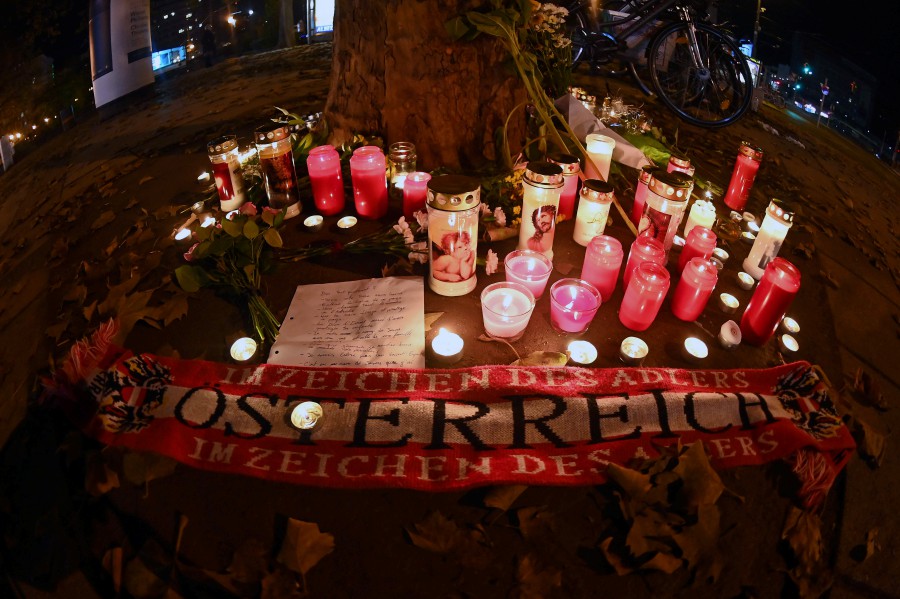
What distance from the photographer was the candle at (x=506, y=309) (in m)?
1.69

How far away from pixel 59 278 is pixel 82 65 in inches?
322

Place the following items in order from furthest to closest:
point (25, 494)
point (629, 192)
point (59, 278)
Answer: point (629, 192), point (59, 278), point (25, 494)

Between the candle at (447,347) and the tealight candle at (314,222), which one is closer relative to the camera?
the candle at (447,347)

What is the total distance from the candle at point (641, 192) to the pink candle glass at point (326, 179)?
1.66m

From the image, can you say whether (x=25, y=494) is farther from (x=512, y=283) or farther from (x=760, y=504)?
(x=760, y=504)

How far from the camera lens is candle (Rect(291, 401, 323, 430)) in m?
1.44

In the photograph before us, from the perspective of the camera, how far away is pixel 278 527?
1259 millimetres

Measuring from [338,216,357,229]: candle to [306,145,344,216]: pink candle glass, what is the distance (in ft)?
0.54

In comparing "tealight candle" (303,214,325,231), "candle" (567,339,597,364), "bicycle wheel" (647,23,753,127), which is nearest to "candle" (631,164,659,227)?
"candle" (567,339,597,364)

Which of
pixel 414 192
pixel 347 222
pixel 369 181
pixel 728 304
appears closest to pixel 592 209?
pixel 728 304

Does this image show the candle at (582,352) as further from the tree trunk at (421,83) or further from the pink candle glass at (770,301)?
the tree trunk at (421,83)

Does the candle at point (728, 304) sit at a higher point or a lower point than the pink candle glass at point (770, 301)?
lower

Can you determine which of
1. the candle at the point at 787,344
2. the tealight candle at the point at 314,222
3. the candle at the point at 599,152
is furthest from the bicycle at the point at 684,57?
the tealight candle at the point at 314,222

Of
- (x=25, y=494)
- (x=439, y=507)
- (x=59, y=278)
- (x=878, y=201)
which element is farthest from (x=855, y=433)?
(x=59, y=278)
